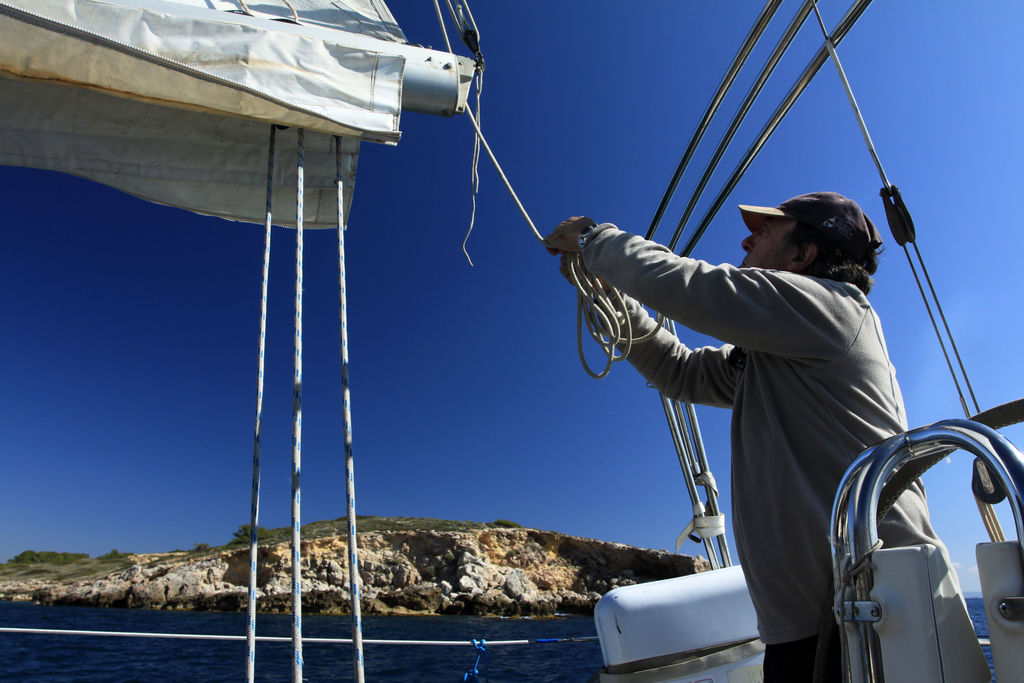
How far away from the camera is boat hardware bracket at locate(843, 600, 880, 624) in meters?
0.53

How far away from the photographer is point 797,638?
0.76 meters

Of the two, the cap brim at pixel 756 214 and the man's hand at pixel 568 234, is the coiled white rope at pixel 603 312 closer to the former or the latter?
the man's hand at pixel 568 234

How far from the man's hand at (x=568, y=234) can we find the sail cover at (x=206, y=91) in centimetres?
76

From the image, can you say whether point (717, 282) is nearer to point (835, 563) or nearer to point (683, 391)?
point (835, 563)

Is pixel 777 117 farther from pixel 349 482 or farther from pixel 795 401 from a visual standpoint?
pixel 349 482

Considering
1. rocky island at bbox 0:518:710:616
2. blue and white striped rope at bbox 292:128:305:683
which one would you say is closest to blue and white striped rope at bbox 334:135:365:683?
blue and white striped rope at bbox 292:128:305:683

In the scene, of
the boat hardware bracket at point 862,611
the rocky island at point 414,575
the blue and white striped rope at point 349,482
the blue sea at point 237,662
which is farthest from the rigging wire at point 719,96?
the rocky island at point 414,575

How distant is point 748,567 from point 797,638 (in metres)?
0.10

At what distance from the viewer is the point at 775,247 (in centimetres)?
105

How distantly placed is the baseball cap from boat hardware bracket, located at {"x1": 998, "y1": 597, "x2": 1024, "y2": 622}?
2.17 feet

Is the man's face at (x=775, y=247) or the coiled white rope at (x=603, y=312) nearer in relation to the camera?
the man's face at (x=775, y=247)

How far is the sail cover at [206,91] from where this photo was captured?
60.3 inches

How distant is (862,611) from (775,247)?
0.68m

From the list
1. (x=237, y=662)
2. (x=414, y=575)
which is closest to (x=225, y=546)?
(x=414, y=575)
